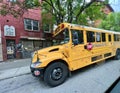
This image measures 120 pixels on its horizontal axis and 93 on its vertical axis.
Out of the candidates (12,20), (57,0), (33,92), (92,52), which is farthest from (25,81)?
(12,20)

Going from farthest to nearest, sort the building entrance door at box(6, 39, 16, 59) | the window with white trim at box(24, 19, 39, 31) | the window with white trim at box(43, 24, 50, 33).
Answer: the window with white trim at box(43, 24, 50, 33), the window with white trim at box(24, 19, 39, 31), the building entrance door at box(6, 39, 16, 59)

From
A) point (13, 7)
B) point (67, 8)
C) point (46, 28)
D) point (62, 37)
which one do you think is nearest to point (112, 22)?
point (46, 28)

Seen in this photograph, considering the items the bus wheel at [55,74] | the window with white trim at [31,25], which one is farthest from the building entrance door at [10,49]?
the bus wheel at [55,74]

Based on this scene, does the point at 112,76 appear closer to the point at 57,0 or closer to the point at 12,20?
the point at 57,0

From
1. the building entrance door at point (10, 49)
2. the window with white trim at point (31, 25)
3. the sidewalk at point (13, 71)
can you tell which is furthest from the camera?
the window with white trim at point (31, 25)

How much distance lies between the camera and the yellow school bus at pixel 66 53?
649 centimetres

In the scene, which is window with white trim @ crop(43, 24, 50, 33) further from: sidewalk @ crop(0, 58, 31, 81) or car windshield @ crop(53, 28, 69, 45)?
car windshield @ crop(53, 28, 69, 45)

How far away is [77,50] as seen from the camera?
7.65 metres

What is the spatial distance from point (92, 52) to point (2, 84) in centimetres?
474

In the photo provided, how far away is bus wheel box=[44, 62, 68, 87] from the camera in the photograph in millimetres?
6449

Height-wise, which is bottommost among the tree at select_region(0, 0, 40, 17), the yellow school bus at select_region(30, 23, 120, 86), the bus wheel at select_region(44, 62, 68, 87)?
the bus wheel at select_region(44, 62, 68, 87)

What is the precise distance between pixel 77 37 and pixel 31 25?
1364 cm

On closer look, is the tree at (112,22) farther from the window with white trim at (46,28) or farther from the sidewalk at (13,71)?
the sidewalk at (13,71)

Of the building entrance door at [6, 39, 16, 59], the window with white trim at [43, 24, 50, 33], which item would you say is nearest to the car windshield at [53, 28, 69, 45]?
the building entrance door at [6, 39, 16, 59]
